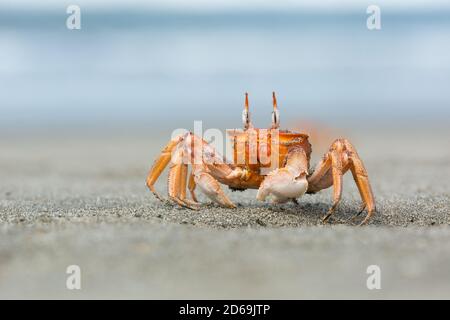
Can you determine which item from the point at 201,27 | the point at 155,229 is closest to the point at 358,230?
the point at 155,229

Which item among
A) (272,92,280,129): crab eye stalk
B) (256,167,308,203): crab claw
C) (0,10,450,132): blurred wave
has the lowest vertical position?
(256,167,308,203): crab claw

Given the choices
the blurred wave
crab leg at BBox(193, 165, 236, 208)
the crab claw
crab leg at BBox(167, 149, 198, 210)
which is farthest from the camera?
the blurred wave

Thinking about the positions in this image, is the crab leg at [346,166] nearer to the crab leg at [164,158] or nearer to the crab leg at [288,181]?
the crab leg at [288,181]

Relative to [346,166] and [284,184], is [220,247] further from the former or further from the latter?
[346,166]

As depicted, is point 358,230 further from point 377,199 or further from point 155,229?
point 377,199

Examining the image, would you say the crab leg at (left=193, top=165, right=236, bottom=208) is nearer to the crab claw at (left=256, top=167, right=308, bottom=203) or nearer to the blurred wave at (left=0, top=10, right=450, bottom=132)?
the crab claw at (left=256, top=167, right=308, bottom=203)

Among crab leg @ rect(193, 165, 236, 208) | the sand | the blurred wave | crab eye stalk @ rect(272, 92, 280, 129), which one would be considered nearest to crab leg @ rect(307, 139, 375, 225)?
the sand

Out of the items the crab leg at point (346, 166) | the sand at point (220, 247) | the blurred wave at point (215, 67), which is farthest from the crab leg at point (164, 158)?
the blurred wave at point (215, 67)
